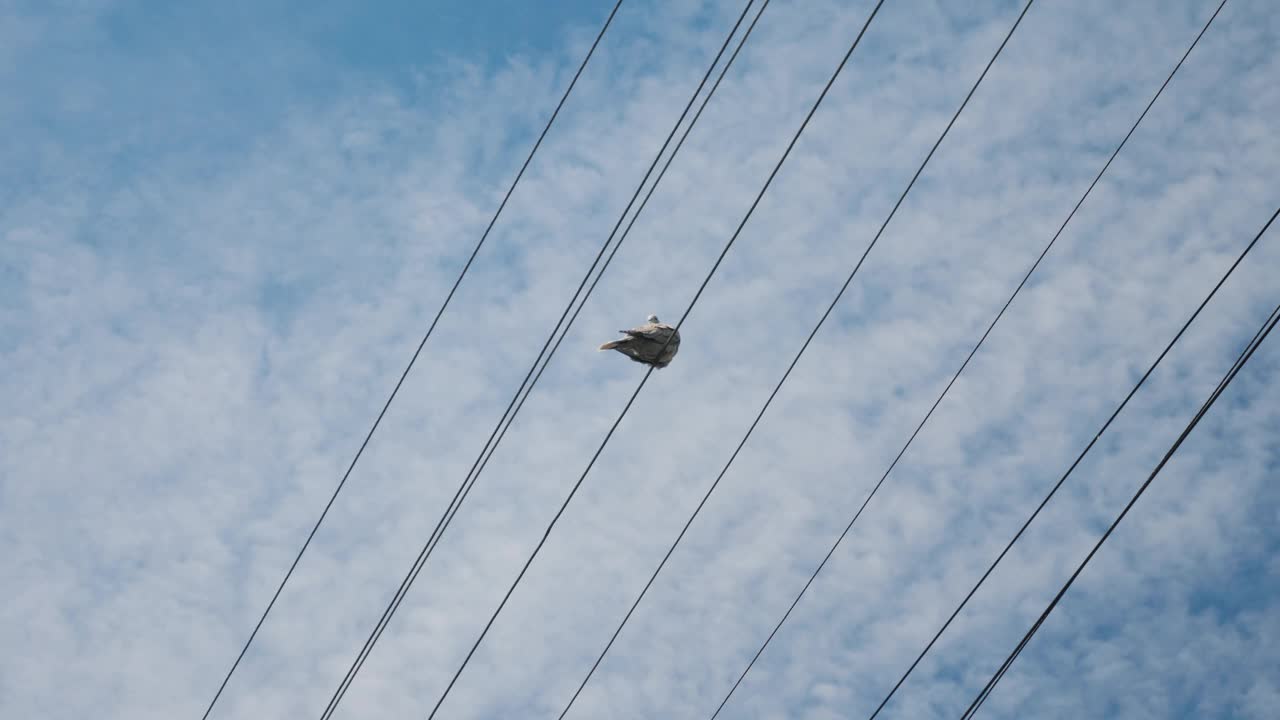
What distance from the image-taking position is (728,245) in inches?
496

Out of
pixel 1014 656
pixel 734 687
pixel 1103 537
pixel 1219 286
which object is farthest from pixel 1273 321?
pixel 734 687

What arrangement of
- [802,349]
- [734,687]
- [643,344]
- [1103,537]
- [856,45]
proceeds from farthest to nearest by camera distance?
[643,344]
[734,687]
[802,349]
[856,45]
[1103,537]

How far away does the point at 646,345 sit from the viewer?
56.3 feet

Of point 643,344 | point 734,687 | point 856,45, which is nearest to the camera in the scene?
point 856,45

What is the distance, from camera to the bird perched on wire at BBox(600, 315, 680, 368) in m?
17.1

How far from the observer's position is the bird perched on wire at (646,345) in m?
17.1

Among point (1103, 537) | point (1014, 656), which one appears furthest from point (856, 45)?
point (1014, 656)

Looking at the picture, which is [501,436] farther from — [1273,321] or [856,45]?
[1273,321]

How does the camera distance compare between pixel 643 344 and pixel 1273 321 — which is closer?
pixel 1273 321

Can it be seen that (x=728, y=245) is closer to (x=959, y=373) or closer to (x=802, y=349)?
(x=802, y=349)

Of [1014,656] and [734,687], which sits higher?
[1014,656]

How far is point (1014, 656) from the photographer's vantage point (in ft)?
38.0

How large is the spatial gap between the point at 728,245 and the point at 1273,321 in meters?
4.85

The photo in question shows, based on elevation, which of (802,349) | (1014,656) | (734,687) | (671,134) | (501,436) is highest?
(671,134)
